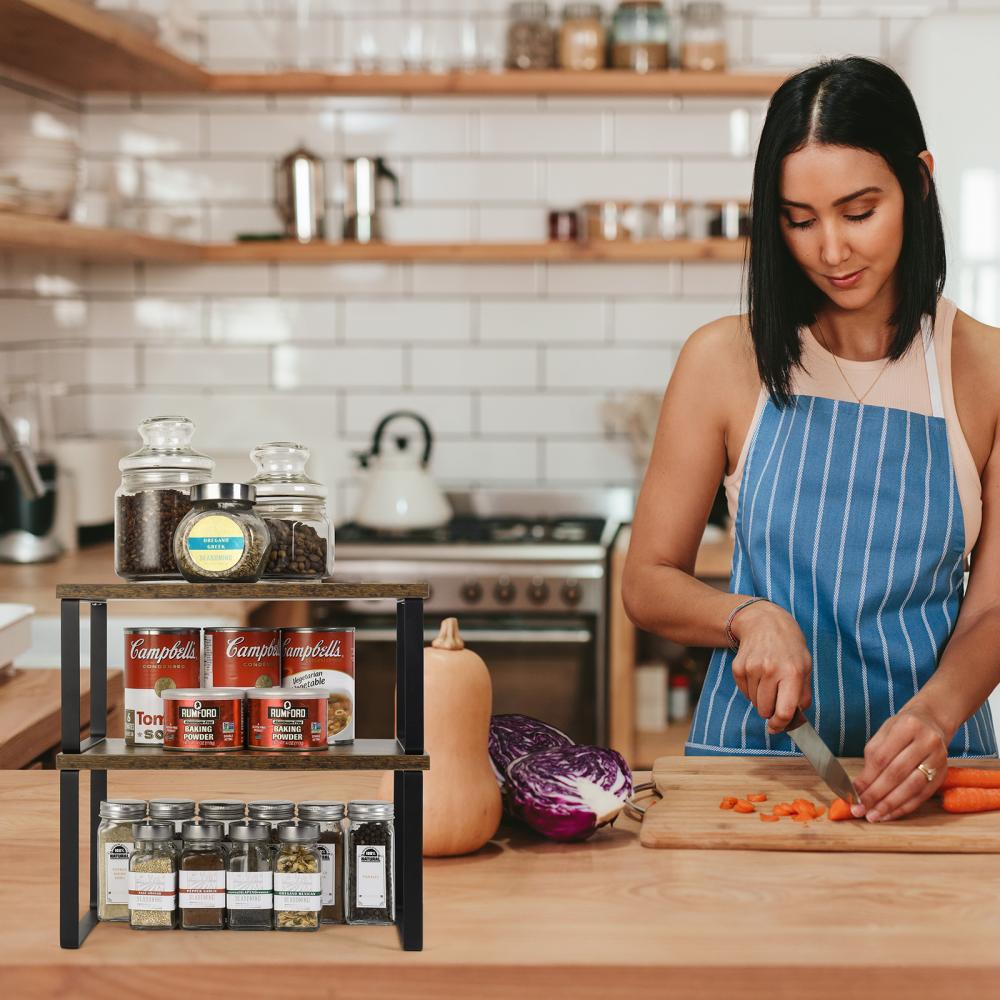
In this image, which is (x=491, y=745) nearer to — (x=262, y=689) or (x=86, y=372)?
(x=262, y=689)

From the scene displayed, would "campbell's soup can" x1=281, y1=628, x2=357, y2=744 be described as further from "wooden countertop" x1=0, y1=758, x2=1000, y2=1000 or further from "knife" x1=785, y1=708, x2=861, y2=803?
"knife" x1=785, y1=708, x2=861, y2=803

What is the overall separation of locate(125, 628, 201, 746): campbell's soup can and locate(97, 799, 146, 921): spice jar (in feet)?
0.18

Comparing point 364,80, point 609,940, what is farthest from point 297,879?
point 364,80

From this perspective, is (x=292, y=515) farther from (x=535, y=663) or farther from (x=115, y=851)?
(x=535, y=663)

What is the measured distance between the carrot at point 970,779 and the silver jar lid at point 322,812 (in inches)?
25.5

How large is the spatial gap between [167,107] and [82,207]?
669mm

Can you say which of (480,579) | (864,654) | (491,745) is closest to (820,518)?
(864,654)

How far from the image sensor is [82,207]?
335 cm

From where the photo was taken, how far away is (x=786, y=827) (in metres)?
1.34

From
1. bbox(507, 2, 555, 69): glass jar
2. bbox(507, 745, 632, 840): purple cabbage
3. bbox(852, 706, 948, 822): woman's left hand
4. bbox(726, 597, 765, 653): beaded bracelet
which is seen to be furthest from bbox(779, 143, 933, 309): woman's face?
bbox(507, 2, 555, 69): glass jar

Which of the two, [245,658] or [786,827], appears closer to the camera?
[245,658]

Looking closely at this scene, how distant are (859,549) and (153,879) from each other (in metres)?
0.96

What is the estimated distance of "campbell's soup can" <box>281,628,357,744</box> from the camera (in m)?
1.14

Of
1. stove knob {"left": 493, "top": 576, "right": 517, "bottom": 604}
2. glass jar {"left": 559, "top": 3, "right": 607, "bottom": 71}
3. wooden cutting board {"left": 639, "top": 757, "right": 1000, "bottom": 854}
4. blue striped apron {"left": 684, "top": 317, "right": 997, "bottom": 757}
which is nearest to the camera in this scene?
wooden cutting board {"left": 639, "top": 757, "right": 1000, "bottom": 854}
